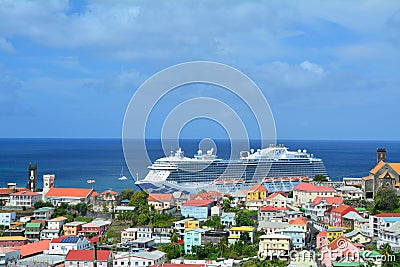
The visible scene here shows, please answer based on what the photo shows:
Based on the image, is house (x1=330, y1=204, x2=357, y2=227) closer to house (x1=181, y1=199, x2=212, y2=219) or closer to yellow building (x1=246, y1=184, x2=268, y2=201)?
yellow building (x1=246, y1=184, x2=268, y2=201)

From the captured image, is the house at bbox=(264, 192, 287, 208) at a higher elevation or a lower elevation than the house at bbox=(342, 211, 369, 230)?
higher

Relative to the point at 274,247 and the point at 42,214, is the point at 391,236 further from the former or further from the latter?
the point at 42,214

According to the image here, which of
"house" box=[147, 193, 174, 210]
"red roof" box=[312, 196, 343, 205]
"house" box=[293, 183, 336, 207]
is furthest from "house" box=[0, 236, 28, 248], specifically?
"house" box=[293, 183, 336, 207]

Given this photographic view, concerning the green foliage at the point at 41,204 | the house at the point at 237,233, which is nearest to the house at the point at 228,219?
the house at the point at 237,233

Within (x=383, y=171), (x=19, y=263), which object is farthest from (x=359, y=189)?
(x=19, y=263)

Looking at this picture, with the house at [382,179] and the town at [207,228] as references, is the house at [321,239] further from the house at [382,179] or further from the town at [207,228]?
the house at [382,179]

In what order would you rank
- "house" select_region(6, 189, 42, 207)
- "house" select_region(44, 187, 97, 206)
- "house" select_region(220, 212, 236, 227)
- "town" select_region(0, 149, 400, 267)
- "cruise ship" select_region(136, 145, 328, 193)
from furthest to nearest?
"cruise ship" select_region(136, 145, 328, 193)
"house" select_region(44, 187, 97, 206)
"house" select_region(6, 189, 42, 207)
"house" select_region(220, 212, 236, 227)
"town" select_region(0, 149, 400, 267)

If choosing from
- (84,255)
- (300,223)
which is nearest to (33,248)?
(84,255)
